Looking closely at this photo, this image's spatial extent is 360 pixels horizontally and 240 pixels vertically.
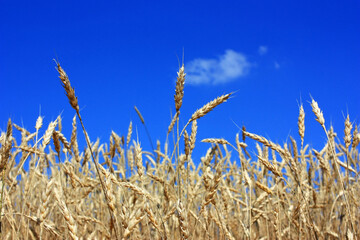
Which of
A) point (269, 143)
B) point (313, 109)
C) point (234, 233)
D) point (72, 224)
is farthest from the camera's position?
point (234, 233)

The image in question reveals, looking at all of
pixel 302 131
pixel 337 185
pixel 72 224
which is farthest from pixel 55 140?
pixel 337 185

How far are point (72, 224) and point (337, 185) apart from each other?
3.78 meters

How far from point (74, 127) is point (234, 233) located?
179 cm

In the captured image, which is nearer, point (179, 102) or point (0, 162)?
point (179, 102)

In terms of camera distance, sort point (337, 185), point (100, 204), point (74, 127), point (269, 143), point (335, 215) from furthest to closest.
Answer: point (337, 185)
point (335, 215)
point (100, 204)
point (74, 127)
point (269, 143)

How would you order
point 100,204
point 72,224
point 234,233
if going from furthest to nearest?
1. point 100,204
2. point 234,233
3. point 72,224

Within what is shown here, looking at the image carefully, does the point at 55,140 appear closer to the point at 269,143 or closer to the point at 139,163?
the point at 139,163

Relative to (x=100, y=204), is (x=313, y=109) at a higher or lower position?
higher

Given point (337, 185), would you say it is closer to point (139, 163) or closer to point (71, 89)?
point (139, 163)

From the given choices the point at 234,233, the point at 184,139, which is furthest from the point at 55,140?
the point at 234,233

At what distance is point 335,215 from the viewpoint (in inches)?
147

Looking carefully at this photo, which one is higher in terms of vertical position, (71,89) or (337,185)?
(337,185)

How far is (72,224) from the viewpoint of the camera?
112cm

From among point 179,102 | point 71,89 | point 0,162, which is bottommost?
point 0,162
